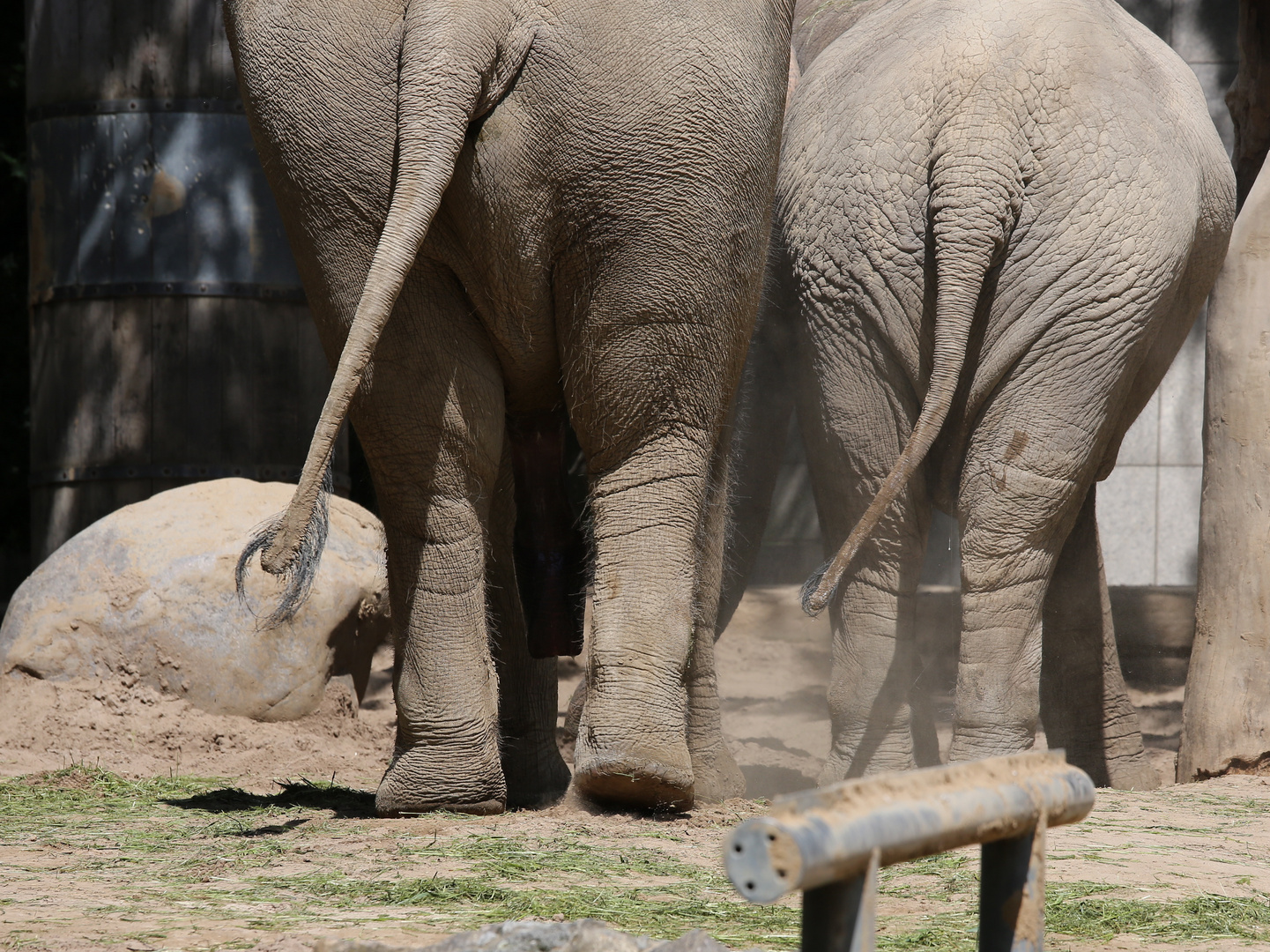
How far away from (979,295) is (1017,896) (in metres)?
2.66

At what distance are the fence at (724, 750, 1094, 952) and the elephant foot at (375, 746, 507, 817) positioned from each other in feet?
6.30

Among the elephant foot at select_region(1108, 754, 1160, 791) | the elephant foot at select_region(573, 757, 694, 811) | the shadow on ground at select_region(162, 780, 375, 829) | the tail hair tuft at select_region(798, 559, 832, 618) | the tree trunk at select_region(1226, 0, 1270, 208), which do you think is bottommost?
the elephant foot at select_region(1108, 754, 1160, 791)

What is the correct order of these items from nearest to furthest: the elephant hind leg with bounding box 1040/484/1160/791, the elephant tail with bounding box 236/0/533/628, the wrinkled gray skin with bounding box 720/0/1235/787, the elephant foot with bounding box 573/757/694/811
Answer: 1. the elephant tail with bounding box 236/0/533/628
2. the elephant foot with bounding box 573/757/694/811
3. the wrinkled gray skin with bounding box 720/0/1235/787
4. the elephant hind leg with bounding box 1040/484/1160/791

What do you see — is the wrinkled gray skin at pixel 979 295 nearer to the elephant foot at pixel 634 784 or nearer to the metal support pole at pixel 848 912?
the elephant foot at pixel 634 784

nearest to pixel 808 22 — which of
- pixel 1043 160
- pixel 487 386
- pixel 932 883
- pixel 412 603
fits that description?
pixel 1043 160

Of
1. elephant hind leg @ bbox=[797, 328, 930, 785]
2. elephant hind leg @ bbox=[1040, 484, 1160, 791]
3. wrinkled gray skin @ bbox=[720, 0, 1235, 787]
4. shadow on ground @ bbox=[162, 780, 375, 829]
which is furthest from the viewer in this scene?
elephant hind leg @ bbox=[1040, 484, 1160, 791]

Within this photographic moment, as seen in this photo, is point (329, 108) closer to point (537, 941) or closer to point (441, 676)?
point (441, 676)

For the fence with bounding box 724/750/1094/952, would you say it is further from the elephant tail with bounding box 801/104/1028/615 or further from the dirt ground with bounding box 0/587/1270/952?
the elephant tail with bounding box 801/104/1028/615

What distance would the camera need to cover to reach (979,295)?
4.17 meters

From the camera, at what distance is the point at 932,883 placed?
2812 millimetres

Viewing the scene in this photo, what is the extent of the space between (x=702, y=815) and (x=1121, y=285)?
1.85m

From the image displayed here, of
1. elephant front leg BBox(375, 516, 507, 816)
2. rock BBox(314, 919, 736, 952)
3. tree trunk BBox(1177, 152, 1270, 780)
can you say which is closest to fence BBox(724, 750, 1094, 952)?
rock BBox(314, 919, 736, 952)

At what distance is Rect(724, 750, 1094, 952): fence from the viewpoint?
1405mm

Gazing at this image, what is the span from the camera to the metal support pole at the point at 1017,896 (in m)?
1.74
